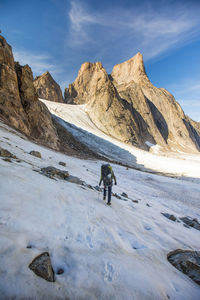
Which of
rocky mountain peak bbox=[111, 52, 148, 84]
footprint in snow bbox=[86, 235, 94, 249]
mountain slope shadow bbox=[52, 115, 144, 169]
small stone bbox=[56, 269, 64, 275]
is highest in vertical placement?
rocky mountain peak bbox=[111, 52, 148, 84]

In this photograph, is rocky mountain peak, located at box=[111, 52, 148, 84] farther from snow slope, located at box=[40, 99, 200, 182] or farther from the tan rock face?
snow slope, located at box=[40, 99, 200, 182]

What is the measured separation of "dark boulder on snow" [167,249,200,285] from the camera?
9.65 feet

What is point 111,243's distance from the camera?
10.7 feet

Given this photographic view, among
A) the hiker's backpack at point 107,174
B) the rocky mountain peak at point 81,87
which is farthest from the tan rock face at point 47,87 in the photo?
the hiker's backpack at point 107,174

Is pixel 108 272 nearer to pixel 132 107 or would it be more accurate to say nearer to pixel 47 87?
pixel 132 107

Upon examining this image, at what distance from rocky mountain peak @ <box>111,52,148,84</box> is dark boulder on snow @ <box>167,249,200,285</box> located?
105m

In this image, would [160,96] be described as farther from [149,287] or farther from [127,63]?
[149,287]

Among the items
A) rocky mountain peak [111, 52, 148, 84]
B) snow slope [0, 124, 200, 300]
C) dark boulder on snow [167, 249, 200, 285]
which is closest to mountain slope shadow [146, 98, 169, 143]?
rocky mountain peak [111, 52, 148, 84]

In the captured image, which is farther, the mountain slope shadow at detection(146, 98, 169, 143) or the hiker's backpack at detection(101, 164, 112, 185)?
the mountain slope shadow at detection(146, 98, 169, 143)

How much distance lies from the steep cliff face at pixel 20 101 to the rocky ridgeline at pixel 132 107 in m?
31.8

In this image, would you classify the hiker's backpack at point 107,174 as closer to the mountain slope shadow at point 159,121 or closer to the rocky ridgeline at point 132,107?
the rocky ridgeline at point 132,107

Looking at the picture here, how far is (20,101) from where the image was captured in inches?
803

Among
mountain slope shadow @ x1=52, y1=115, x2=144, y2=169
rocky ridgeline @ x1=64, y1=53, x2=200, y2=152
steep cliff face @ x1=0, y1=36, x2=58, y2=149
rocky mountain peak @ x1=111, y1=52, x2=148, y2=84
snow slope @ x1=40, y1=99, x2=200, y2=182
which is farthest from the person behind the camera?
rocky mountain peak @ x1=111, y1=52, x2=148, y2=84

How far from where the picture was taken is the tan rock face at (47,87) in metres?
81.6
